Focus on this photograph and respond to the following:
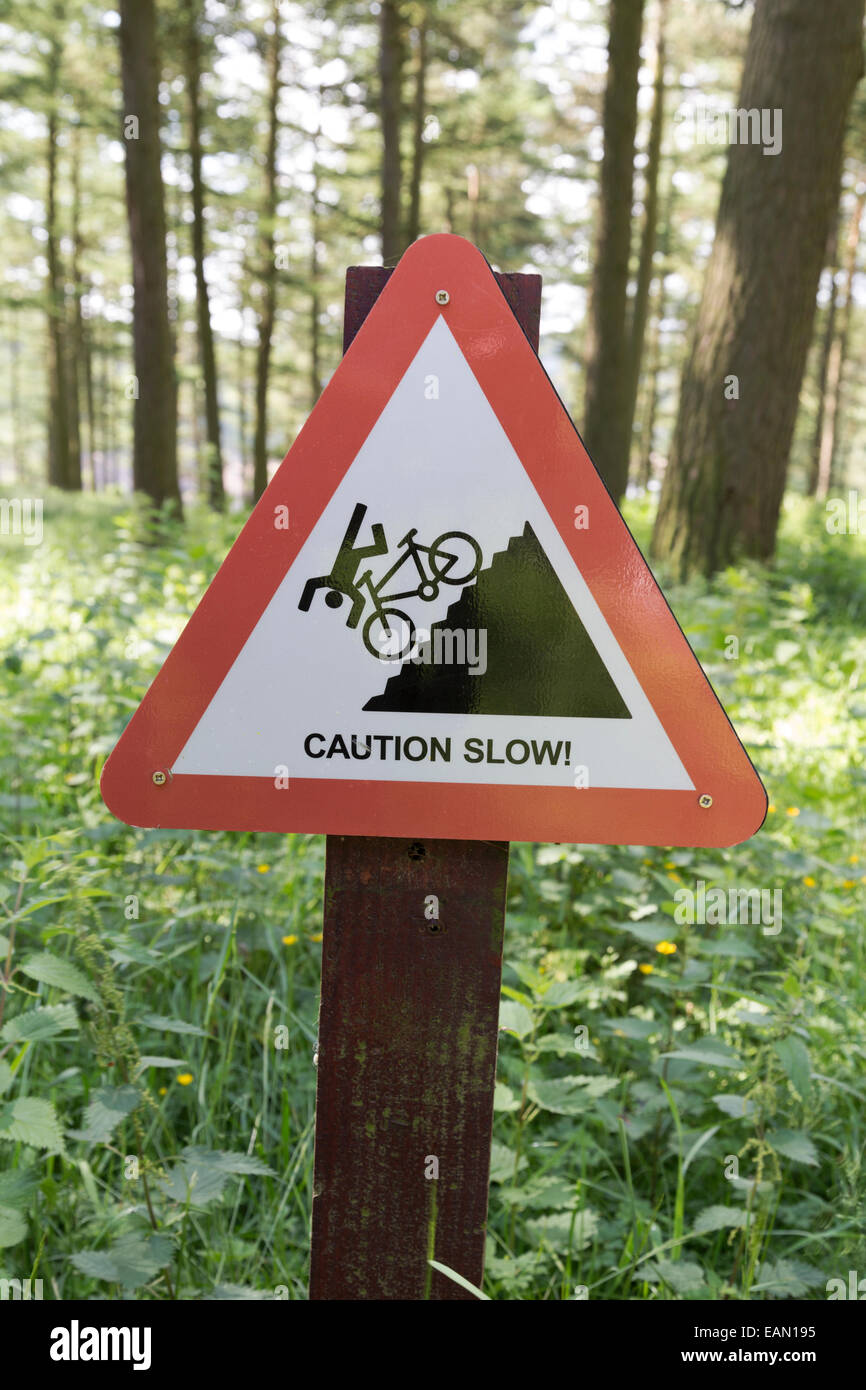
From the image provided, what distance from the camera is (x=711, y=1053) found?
5.93 ft

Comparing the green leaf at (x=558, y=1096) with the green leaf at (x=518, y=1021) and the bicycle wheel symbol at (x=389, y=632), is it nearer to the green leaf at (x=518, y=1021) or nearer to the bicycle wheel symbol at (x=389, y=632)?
the green leaf at (x=518, y=1021)

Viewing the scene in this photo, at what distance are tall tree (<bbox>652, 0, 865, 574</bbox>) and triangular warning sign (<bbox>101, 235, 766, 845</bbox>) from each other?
5711 millimetres

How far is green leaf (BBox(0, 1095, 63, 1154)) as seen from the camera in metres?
1.38

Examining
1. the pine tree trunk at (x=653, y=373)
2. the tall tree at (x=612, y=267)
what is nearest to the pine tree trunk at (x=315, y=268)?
the tall tree at (x=612, y=267)

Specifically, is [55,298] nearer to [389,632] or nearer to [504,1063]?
[504,1063]

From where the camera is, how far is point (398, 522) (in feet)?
3.99

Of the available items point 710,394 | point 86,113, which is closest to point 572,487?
point 710,394

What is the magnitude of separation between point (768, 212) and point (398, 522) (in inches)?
257

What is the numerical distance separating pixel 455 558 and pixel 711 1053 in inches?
45.4

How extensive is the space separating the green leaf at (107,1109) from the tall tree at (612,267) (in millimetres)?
8594

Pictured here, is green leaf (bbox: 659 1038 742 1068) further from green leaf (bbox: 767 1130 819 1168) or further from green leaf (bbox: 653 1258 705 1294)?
green leaf (bbox: 653 1258 705 1294)

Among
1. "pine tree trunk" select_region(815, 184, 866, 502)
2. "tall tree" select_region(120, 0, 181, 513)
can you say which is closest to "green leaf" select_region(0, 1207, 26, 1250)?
"tall tree" select_region(120, 0, 181, 513)

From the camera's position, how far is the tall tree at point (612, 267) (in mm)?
9453
